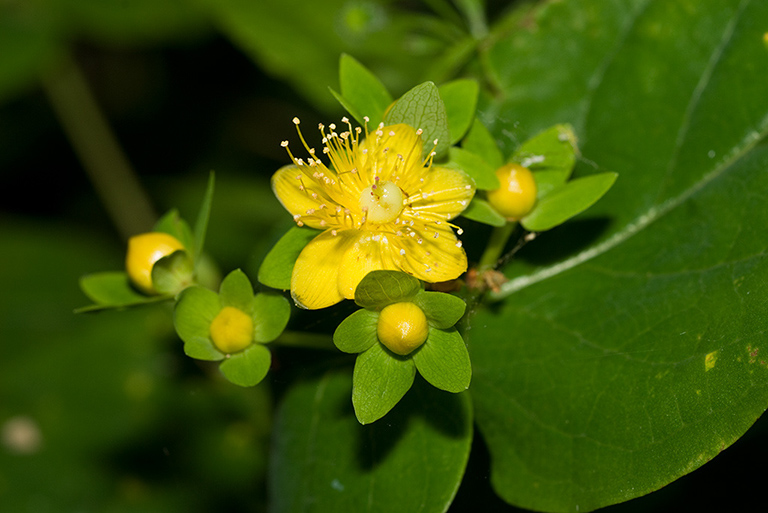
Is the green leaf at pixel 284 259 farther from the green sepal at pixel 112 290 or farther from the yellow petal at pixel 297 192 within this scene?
the green sepal at pixel 112 290

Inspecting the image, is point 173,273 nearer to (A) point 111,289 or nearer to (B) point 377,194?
(A) point 111,289

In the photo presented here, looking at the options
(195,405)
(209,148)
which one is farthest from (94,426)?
(209,148)

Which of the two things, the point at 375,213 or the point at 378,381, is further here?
the point at 375,213

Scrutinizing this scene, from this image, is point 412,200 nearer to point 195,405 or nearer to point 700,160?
point 700,160

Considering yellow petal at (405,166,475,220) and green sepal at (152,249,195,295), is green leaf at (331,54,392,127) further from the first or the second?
green sepal at (152,249,195,295)

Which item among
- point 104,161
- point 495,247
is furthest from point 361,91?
point 104,161
